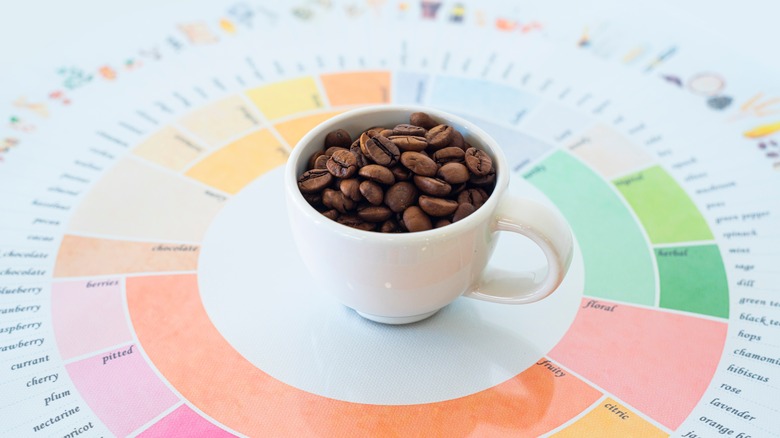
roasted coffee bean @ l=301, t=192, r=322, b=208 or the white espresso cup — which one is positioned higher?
roasted coffee bean @ l=301, t=192, r=322, b=208

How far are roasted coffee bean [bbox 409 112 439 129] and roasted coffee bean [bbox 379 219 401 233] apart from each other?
165mm

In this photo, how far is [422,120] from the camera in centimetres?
87

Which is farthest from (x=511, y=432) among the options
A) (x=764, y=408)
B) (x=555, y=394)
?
(x=764, y=408)

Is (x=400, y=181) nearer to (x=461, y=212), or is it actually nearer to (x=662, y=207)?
(x=461, y=212)

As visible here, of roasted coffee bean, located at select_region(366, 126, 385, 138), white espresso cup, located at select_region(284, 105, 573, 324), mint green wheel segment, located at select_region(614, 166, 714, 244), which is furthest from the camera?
mint green wheel segment, located at select_region(614, 166, 714, 244)

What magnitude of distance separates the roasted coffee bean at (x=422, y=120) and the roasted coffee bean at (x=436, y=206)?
0.49 ft

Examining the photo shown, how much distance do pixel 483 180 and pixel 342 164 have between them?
159mm

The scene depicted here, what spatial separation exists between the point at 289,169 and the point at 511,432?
378 mm

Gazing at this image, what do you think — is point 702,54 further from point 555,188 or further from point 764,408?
point 764,408

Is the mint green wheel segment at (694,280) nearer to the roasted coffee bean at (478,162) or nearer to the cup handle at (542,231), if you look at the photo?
A: the cup handle at (542,231)

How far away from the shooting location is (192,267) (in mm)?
951

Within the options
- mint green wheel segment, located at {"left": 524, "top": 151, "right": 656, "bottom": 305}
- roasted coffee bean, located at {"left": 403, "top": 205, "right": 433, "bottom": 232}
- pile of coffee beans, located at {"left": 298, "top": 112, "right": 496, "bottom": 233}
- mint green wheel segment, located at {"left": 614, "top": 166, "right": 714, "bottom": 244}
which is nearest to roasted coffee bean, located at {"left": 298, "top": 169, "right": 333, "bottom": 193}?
pile of coffee beans, located at {"left": 298, "top": 112, "right": 496, "bottom": 233}

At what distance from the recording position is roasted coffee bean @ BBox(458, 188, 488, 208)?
0.78m

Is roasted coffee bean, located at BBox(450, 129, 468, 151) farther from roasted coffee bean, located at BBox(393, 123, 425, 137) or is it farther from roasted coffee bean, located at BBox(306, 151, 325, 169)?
roasted coffee bean, located at BBox(306, 151, 325, 169)
